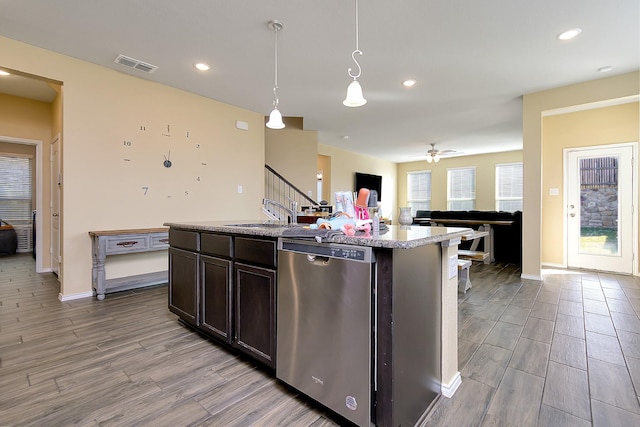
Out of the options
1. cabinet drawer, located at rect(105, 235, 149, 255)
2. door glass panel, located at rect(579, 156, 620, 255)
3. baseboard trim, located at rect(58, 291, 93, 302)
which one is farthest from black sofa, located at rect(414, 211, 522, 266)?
baseboard trim, located at rect(58, 291, 93, 302)

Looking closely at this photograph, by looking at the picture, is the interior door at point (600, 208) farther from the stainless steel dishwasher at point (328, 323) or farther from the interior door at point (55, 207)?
the interior door at point (55, 207)

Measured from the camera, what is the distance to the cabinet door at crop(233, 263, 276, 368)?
171 centimetres

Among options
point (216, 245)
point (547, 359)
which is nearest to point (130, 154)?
point (216, 245)

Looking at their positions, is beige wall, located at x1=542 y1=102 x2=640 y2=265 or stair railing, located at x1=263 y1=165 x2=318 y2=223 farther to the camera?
stair railing, located at x1=263 y1=165 x2=318 y2=223

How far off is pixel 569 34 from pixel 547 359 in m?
2.89

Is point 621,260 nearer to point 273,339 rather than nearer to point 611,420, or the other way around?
point 611,420

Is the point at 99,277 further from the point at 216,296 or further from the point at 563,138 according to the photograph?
the point at 563,138

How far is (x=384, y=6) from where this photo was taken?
229cm

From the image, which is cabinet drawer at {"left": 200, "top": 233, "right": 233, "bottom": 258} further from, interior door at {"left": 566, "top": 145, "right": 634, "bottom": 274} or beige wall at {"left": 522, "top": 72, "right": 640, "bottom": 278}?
interior door at {"left": 566, "top": 145, "right": 634, "bottom": 274}

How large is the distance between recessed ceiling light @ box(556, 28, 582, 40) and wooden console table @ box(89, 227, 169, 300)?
15.5 ft

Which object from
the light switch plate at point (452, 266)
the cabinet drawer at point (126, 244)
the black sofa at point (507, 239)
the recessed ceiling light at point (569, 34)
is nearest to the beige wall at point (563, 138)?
the black sofa at point (507, 239)

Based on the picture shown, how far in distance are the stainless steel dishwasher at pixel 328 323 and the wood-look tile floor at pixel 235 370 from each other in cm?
19

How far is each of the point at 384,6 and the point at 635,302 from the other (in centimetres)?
402

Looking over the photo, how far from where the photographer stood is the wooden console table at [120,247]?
126 inches
